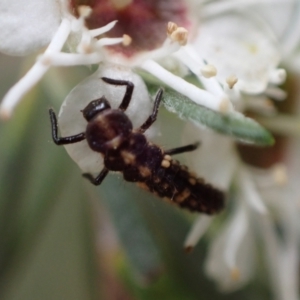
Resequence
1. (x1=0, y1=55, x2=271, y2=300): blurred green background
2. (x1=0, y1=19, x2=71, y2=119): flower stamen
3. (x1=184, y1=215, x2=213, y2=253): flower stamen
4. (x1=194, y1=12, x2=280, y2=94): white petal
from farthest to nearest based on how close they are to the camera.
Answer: (x1=0, y1=55, x2=271, y2=300): blurred green background → (x1=184, y1=215, x2=213, y2=253): flower stamen → (x1=194, y1=12, x2=280, y2=94): white petal → (x1=0, y1=19, x2=71, y2=119): flower stamen

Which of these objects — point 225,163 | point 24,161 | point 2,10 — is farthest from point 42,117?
point 2,10

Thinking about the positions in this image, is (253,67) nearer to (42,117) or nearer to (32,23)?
(32,23)

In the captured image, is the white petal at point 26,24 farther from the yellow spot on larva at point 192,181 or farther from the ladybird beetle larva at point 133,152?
the yellow spot on larva at point 192,181

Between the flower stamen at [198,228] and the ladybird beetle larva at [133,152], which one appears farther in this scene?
the flower stamen at [198,228]

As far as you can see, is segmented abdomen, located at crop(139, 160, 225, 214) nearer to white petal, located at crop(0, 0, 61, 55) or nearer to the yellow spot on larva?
the yellow spot on larva

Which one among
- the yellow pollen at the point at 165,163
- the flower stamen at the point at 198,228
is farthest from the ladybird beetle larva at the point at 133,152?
the flower stamen at the point at 198,228

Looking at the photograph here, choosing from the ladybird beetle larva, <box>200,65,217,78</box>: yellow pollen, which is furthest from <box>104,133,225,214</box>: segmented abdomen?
<box>200,65,217,78</box>: yellow pollen
